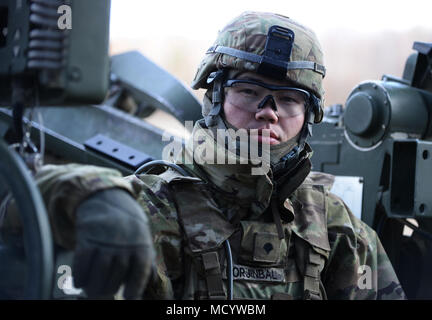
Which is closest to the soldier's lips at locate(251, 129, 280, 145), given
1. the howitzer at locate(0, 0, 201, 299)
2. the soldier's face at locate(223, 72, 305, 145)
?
the soldier's face at locate(223, 72, 305, 145)

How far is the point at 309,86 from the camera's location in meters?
2.43

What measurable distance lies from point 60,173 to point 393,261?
2545 mm

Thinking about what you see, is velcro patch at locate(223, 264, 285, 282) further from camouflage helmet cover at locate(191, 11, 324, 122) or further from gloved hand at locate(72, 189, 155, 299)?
gloved hand at locate(72, 189, 155, 299)

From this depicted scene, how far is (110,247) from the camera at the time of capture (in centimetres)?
123

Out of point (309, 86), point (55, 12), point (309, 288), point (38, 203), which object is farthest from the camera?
point (309, 86)

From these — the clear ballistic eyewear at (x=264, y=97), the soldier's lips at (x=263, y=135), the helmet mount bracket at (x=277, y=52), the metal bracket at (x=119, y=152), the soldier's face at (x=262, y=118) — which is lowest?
the metal bracket at (x=119, y=152)

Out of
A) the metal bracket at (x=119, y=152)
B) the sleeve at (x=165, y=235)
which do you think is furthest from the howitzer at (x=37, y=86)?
the metal bracket at (x=119, y=152)

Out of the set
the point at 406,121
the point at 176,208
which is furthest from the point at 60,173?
the point at 406,121

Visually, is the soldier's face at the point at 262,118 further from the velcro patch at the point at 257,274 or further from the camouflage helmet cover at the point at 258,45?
the velcro patch at the point at 257,274

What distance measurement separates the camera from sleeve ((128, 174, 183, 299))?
6.97 ft

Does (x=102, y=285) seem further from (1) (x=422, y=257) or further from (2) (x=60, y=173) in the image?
(1) (x=422, y=257)

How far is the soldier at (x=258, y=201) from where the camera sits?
7.23ft

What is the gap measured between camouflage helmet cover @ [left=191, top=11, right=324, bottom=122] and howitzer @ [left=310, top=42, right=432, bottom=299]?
0.89 metres

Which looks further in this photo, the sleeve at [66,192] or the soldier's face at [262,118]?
the soldier's face at [262,118]
